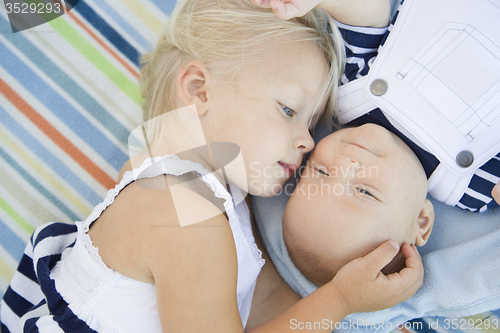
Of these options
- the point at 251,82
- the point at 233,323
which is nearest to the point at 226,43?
the point at 251,82

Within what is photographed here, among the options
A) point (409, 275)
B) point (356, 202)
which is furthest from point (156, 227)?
point (409, 275)

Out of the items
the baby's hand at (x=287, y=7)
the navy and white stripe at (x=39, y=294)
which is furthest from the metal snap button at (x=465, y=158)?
the navy and white stripe at (x=39, y=294)

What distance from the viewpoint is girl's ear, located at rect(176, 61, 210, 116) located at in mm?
942

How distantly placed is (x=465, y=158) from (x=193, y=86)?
0.71m

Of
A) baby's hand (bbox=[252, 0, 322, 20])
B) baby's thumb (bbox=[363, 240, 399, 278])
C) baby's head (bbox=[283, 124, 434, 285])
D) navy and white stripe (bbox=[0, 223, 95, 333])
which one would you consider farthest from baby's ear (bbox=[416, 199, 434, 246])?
navy and white stripe (bbox=[0, 223, 95, 333])

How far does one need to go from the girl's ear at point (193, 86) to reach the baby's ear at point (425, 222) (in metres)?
0.62

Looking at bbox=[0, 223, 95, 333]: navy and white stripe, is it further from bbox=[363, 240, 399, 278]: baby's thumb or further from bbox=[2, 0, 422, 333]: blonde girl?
bbox=[363, 240, 399, 278]: baby's thumb

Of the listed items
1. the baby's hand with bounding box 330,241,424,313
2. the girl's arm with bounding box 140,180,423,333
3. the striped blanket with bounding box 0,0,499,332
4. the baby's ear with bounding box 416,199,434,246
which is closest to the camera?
the girl's arm with bounding box 140,180,423,333

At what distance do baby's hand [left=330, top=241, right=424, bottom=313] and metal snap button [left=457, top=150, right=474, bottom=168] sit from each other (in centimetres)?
27

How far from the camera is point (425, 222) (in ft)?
3.31

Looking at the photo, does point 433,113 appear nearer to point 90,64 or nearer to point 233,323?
point 233,323

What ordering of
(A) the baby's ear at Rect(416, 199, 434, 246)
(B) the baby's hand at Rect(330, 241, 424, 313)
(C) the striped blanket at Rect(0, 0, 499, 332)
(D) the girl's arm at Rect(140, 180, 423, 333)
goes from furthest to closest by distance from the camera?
(C) the striped blanket at Rect(0, 0, 499, 332) → (A) the baby's ear at Rect(416, 199, 434, 246) → (B) the baby's hand at Rect(330, 241, 424, 313) → (D) the girl's arm at Rect(140, 180, 423, 333)

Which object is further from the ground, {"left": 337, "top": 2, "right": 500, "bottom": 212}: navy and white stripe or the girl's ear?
the girl's ear

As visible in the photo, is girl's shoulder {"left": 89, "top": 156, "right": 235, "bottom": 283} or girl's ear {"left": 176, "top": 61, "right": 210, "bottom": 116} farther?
girl's ear {"left": 176, "top": 61, "right": 210, "bottom": 116}
